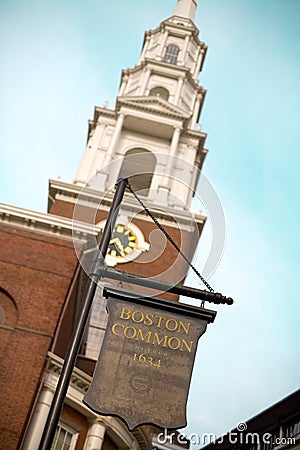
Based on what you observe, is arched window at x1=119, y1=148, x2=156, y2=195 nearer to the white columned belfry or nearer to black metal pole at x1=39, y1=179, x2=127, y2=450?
the white columned belfry

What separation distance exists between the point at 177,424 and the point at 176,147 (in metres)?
26.6

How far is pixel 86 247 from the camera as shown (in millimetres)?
16953

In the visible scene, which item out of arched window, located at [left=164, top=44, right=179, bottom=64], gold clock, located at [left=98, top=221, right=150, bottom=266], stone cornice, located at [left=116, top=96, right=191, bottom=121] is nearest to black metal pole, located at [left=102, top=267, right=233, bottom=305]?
gold clock, located at [left=98, top=221, right=150, bottom=266]

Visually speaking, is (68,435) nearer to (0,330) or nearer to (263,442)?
(0,330)

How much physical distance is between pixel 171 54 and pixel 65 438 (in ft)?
94.9

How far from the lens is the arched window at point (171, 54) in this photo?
38.5m

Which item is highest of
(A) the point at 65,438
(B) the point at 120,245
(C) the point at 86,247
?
(B) the point at 120,245

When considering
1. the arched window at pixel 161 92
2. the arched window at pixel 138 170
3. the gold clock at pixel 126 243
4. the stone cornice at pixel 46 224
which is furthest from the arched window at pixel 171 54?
the stone cornice at pixel 46 224

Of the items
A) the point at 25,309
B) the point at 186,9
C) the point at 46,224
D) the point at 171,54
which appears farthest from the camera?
the point at 186,9

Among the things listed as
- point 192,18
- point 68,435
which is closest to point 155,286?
point 68,435

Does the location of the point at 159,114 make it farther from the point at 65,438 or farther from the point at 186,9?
the point at 65,438

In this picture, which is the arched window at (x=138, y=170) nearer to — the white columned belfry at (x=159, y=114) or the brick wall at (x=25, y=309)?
the white columned belfry at (x=159, y=114)

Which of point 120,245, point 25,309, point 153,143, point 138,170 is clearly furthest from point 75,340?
point 153,143

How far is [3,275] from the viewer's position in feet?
58.2
